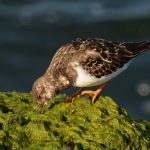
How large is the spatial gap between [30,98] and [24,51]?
16917 mm

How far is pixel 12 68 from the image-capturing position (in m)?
26.0

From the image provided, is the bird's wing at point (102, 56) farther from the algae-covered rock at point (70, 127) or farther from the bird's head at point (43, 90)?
the algae-covered rock at point (70, 127)

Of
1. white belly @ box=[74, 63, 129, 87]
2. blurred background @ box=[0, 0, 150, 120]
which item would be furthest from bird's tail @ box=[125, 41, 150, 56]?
blurred background @ box=[0, 0, 150, 120]

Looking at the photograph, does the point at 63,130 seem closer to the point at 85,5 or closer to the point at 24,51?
the point at 24,51

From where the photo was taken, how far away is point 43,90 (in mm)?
10633

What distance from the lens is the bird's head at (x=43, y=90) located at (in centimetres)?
1031

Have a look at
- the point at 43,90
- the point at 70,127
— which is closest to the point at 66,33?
the point at 43,90

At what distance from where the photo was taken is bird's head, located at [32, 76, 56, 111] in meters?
10.3

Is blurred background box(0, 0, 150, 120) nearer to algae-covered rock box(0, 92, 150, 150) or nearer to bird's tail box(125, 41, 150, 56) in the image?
bird's tail box(125, 41, 150, 56)

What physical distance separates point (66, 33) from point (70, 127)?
66.1ft

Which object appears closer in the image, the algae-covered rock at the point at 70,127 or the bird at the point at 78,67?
the algae-covered rock at the point at 70,127

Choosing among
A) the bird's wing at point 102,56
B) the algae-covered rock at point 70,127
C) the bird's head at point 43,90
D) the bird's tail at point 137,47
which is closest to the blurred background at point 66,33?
the bird's tail at point 137,47

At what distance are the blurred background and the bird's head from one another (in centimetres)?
1295

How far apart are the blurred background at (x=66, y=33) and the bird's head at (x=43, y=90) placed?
12955 mm
